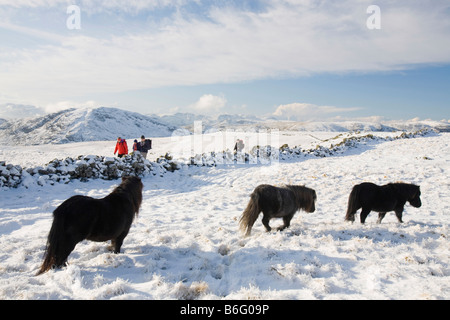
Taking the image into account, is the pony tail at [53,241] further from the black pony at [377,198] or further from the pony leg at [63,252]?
the black pony at [377,198]

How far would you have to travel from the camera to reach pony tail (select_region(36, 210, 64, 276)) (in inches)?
171

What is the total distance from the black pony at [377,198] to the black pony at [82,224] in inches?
255

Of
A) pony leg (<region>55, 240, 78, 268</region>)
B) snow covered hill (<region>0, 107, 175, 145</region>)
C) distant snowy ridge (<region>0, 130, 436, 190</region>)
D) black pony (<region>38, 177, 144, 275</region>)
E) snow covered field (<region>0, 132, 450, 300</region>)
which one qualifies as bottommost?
snow covered field (<region>0, 132, 450, 300</region>)

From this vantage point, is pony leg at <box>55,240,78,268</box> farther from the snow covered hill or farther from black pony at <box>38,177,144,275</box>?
the snow covered hill

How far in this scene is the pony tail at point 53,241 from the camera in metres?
4.36

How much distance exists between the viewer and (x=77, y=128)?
151875mm

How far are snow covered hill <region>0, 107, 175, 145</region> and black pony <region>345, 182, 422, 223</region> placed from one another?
502 feet

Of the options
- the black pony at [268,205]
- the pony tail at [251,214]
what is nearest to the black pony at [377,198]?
the black pony at [268,205]

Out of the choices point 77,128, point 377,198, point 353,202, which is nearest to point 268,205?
point 353,202

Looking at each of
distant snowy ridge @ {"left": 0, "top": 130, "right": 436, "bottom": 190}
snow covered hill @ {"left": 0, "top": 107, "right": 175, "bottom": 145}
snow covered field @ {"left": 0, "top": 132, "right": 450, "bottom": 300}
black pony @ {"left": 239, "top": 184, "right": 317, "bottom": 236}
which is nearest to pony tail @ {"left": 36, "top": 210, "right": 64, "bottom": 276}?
snow covered field @ {"left": 0, "top": 132, "right": 450, "bottom": 300}

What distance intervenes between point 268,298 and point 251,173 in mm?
12977

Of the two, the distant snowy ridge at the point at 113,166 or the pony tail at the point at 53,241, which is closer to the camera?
the pony tail at the point at 53,241
